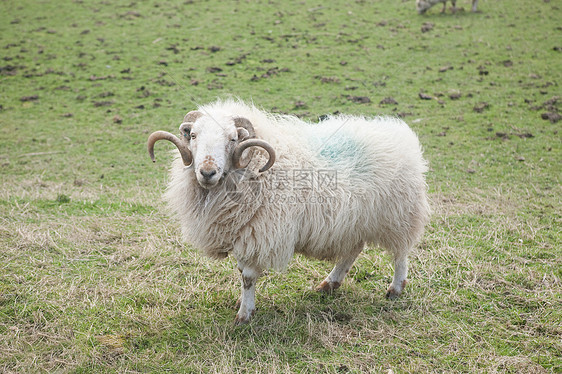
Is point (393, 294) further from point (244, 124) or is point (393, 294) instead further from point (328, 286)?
point (244, 124)

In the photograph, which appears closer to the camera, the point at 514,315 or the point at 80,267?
the point at 514,315

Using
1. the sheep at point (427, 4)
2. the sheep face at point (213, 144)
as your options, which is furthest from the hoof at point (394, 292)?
the sheep at point (427, 4)

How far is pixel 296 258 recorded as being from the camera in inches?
201

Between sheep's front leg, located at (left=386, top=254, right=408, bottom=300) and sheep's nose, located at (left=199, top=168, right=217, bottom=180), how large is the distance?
2072 millimetres

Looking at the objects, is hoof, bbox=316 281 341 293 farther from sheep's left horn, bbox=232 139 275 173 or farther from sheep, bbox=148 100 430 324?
sheep's left horn, bbox=232 139 275 173

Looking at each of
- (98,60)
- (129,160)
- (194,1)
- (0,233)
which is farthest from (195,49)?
(0,233)

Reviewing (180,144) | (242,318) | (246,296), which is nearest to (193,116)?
(180,144)

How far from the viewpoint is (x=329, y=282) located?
451 cm

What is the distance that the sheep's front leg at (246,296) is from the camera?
397 cm

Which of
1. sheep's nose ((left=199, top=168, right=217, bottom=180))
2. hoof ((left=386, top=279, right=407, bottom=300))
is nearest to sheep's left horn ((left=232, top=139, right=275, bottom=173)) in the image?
sheep's nose ((left=199, top=168, right=217, bottom=180))

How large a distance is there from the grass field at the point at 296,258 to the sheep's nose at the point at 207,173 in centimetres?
143

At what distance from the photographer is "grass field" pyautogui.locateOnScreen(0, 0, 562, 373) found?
3.67 m

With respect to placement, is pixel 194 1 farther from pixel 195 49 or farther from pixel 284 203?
pixel 284 203

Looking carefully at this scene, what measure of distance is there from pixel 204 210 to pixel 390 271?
7.31ft
